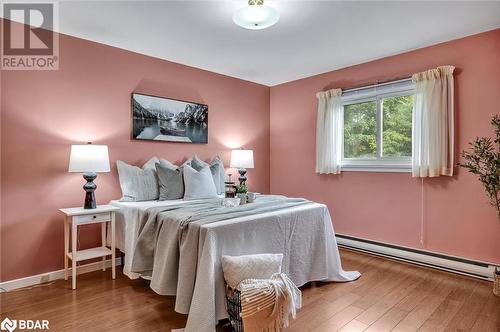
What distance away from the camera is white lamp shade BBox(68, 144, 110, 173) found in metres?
2.62

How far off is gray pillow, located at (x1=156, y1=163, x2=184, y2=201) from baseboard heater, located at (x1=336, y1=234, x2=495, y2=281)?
2.28m

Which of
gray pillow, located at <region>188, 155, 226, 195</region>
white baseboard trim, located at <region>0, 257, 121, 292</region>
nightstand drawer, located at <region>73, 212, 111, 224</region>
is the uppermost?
gray pillow, located at <region>188, 155, 226, 195</region>

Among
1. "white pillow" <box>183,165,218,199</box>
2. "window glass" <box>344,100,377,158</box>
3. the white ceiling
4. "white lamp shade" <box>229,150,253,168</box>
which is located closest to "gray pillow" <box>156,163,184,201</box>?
"white pillow" <box>183,165,218,199</box>

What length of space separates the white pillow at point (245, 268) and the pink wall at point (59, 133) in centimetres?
193

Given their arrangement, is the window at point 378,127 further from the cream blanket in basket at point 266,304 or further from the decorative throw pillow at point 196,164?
the cream blanket in basket at point 266,304

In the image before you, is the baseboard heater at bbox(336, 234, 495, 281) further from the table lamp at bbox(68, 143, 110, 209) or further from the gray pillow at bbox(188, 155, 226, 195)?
the table lamp at bbox(68, 143, 110, 209)

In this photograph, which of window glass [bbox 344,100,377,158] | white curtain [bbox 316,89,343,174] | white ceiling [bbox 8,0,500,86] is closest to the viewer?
white ceiling [bbox 8,0,500,86]

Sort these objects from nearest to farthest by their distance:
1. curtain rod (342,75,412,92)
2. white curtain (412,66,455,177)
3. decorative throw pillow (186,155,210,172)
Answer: white curtain (412,66,455,177), curtain rod (342,75,412,92), decorative throw pillow (186,155,210,172)

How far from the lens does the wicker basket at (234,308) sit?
1821 mm

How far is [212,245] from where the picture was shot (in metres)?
1.89

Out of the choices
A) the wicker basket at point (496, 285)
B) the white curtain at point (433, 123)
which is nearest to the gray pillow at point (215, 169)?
the white curtain at point (433, 123)

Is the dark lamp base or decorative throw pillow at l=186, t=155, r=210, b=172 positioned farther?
decorative throw pillow at l=186, t=155, r=210, b=172

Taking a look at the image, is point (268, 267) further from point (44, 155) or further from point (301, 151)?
point (301, 151)

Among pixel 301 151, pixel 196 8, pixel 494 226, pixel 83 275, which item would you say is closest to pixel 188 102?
pixel 196 8
